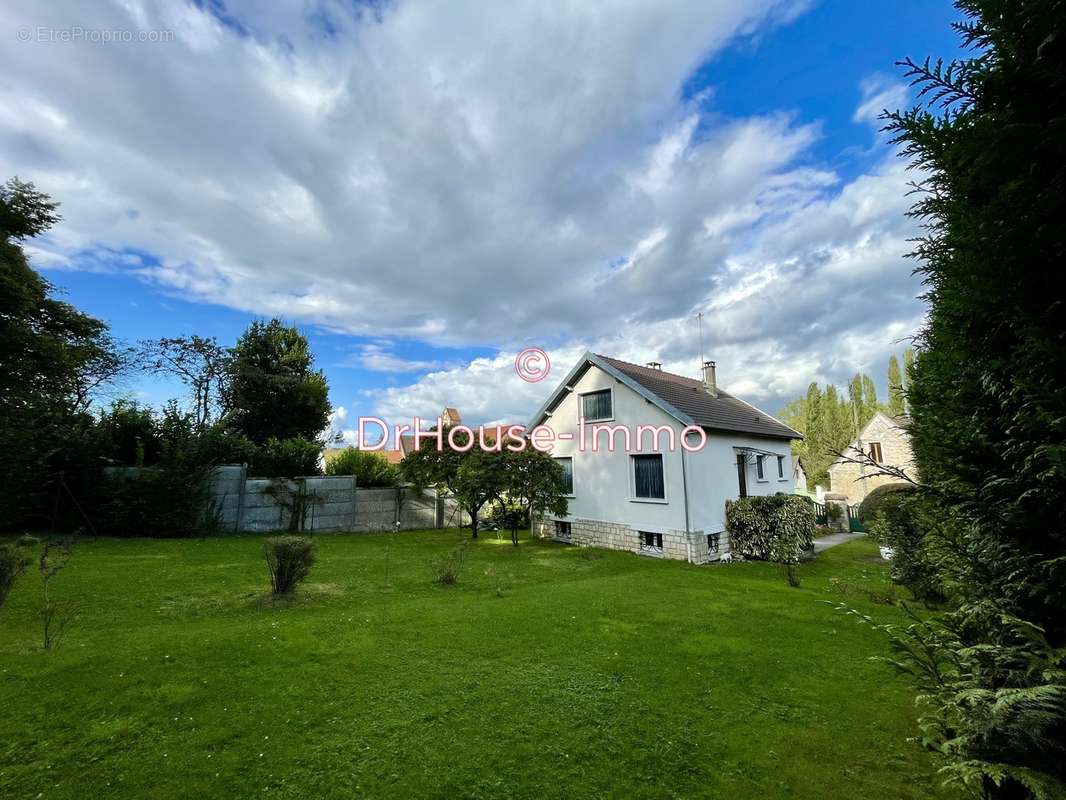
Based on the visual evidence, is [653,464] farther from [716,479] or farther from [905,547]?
[905,547]

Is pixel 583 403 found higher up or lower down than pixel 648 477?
higher up

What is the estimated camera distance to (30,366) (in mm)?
14641

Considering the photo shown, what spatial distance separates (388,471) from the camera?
62.5ft

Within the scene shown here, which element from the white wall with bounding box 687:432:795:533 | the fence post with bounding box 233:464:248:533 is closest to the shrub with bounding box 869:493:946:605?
the white wall with bounding box 687:432:795:533

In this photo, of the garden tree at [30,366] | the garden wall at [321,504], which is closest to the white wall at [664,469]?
the garden wall at [321,504]

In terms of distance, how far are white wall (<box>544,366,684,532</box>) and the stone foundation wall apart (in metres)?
0.24

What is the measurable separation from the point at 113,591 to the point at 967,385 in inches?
462

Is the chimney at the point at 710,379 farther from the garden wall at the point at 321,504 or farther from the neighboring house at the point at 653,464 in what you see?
the garden wall at the point at 321,504

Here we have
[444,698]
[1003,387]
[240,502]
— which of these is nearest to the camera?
[1003,387]

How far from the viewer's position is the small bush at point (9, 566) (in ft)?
18.9

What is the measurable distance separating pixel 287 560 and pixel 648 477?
10377 mm

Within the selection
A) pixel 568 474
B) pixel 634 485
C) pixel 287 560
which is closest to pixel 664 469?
pixel 634 485

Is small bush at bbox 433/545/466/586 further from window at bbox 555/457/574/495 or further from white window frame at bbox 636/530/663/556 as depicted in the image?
window at bbox 555/457/574/495

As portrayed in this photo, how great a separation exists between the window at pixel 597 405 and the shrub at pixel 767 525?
17.0 ft
